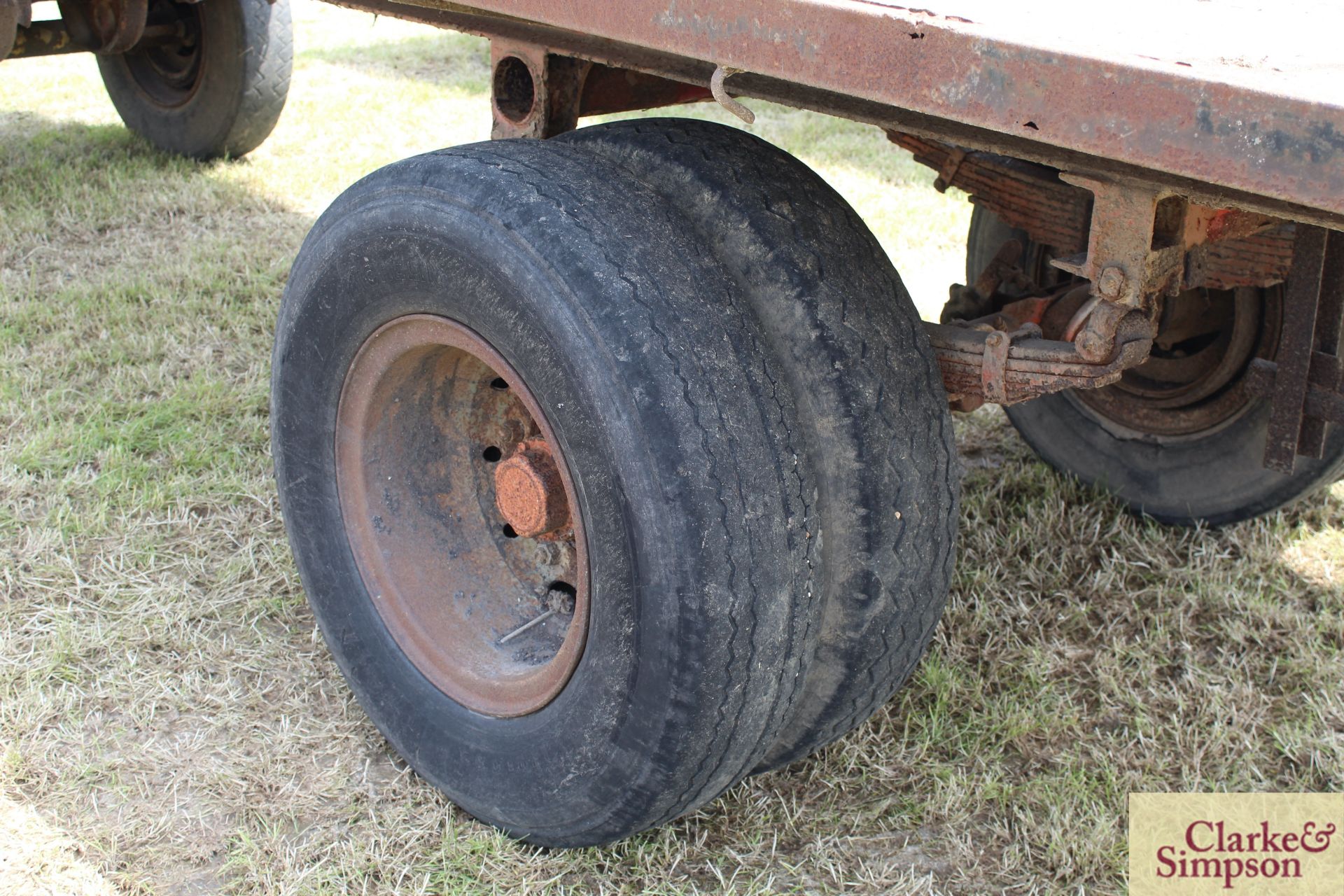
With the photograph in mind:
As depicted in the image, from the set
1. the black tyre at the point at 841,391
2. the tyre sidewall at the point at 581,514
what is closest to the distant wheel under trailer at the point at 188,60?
the tyre sidewall at the point at 581,514

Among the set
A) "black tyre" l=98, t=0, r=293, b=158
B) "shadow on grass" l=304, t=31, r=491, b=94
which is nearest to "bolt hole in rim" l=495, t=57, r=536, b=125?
"black tyre" l=98, t=0, r=293, b=158

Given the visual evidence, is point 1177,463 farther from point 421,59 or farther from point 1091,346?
point 421,59

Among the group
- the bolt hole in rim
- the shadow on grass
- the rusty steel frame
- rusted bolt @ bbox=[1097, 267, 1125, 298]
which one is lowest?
the shadow on grass

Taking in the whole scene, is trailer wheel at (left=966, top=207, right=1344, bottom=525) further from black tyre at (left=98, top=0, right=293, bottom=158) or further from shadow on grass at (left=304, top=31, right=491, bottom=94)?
shadow on grass at (left=304, top=31, right=491, bottom=94)

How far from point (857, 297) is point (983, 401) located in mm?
331

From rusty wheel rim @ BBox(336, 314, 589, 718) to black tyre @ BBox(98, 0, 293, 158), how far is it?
3.37 meters

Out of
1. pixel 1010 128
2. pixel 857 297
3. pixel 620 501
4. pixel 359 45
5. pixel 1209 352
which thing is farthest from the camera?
pixel 359 45

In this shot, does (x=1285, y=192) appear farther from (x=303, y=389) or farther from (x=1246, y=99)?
(x=303, y=389)

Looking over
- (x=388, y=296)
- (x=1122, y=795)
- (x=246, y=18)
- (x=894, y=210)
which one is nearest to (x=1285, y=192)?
(x=388, y=296)

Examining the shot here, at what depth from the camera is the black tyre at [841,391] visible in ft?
5.71

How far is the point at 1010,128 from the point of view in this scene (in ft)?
3.97

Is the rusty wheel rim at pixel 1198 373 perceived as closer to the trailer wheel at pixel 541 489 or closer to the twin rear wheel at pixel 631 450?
the twin rear wheel at pixel 631 450

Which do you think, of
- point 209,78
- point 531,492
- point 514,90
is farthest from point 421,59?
point 531,492

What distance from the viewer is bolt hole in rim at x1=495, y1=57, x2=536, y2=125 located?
2152 millimetres
